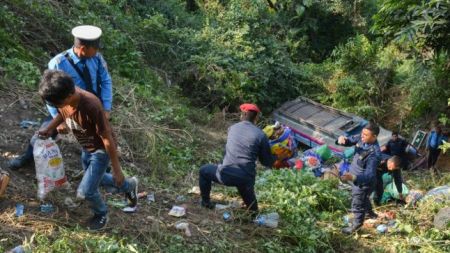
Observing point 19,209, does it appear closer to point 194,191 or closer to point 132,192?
point 132,192

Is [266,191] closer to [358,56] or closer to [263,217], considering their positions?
[263,217]

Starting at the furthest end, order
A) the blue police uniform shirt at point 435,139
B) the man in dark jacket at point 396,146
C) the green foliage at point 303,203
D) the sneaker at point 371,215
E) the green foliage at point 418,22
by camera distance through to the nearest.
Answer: the blue police uniform shirt at point 435,139 < the man in dark jacket at point 396,146 < the green foliage at point 418,22 < the sneaker at point 371,215 < the green foliage at point 303,203

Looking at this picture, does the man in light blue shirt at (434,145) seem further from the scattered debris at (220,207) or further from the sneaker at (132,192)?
the sneaker at (132,192)

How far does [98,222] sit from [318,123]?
6921 millimetres

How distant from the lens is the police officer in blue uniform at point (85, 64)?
392 cm

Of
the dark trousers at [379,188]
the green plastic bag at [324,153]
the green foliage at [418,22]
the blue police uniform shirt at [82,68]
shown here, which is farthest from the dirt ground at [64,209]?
the green foliage at [418,22]

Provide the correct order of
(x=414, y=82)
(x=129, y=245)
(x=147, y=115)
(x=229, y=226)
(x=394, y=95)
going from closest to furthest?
(x=129, y=245)
(x=229, y=226)
(x=147, y=115)
(x=414, y=82)
(x=394, y=95)

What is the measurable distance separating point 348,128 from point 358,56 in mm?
2742

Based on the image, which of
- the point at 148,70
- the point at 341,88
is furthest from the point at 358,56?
the point at 148,70

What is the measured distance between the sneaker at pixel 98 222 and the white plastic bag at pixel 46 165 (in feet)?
1.61

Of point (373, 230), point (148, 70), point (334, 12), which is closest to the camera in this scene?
point (373, 230)

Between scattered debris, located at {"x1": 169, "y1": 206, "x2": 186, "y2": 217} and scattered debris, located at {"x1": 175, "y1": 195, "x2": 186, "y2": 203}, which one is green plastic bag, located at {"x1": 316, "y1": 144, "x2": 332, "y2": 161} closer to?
scattered debris, located at {"x1": 175, "y1": 195, "x2": 186, "y2": 203}

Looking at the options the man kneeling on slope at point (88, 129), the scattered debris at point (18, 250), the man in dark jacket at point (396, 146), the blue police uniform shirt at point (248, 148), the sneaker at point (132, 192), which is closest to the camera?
the man kneeling on slope at point (88, 129)

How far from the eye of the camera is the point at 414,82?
35.4 ft
